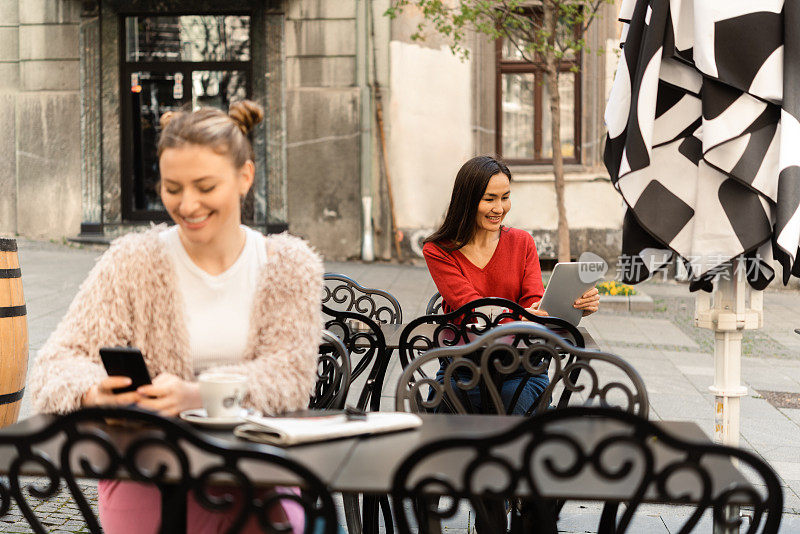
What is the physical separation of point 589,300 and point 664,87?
90 centimetres

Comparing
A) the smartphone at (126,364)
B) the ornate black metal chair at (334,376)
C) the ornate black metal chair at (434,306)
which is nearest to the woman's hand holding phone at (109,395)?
the smartphone at (126,364)

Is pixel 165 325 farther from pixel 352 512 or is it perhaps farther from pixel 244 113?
pixel 352 512

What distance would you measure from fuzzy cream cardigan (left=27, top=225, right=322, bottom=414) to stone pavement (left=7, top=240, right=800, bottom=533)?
164 cm

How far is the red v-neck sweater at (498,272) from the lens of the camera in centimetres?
399

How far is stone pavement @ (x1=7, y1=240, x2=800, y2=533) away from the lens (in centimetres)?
389

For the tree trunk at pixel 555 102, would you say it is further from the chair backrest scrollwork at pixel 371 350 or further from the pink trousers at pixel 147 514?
the pink trousers at pixel 147 514

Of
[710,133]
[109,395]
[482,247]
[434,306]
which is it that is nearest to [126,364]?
[109,395]

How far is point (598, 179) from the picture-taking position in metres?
13.2

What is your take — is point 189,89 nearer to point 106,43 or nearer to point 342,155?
point 106,43

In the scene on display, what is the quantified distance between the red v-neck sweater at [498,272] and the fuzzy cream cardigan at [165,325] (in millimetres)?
1712

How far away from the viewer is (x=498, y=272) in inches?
160

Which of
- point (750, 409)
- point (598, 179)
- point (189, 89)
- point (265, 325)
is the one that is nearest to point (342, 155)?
point (189, 89)

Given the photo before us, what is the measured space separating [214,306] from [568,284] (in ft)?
5.55

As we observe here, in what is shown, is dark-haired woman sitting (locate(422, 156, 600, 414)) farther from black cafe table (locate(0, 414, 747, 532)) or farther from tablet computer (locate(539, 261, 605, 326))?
black cafe table (locate(0, 414, 747, 532))
